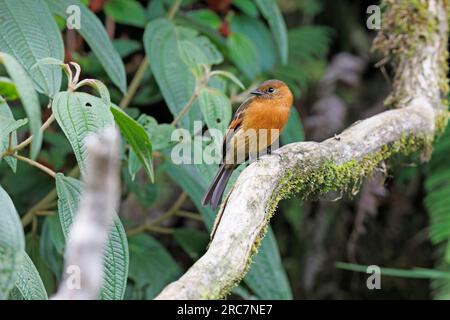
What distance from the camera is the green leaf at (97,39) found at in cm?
245

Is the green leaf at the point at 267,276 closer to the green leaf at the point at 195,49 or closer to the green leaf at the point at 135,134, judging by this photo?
the green leaf at the point at 195,49

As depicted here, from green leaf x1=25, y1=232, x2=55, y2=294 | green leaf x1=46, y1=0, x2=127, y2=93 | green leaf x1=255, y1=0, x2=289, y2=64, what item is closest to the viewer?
green leaf x1=46, y1=0, x2=127, y2=93

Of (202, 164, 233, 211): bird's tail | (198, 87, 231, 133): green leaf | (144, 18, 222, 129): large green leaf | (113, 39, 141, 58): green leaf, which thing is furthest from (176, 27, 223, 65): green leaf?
(113, 39, 141, 58): green leaf

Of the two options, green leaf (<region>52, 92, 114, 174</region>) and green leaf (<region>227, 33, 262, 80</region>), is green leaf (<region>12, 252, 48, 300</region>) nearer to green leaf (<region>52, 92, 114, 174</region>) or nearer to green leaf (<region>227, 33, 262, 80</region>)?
green leaf (<region>52, 92, 114, 174</region>)

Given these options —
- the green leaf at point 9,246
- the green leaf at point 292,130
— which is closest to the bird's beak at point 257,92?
the green leaf at point 292,130

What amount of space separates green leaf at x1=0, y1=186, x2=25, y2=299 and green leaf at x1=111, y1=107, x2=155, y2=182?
40 centimetres

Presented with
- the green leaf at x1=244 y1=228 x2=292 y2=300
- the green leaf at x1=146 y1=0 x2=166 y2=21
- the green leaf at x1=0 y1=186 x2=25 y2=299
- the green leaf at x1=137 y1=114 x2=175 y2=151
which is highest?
the green leaf at x1=146 y1=0 x2=166 y2=21

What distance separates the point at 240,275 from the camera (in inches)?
56.8

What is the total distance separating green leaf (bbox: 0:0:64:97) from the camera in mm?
1971

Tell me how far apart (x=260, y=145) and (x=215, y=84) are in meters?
0.32

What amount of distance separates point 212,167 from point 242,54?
98 cm

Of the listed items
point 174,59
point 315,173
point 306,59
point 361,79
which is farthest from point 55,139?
point 361,79
